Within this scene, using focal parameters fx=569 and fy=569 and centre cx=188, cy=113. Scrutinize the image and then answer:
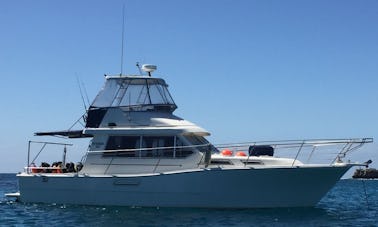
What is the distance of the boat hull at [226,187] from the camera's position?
19406 millimetres

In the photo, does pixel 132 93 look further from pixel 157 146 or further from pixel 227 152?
pixel 227 152

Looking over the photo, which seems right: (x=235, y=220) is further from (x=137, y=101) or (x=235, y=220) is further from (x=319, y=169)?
(x=137, y=101)

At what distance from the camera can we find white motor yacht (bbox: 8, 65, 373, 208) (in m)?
19.6

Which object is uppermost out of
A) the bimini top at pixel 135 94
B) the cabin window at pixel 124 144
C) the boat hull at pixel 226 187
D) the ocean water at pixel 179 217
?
the bimini top at pixel 135 94

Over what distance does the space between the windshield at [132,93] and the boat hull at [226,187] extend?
311cm

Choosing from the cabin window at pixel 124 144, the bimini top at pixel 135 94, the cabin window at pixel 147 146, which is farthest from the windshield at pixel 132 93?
the cabin window at pixel 147 146

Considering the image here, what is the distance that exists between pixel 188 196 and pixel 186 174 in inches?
32.0

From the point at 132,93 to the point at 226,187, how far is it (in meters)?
5.58

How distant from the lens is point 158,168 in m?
20.9

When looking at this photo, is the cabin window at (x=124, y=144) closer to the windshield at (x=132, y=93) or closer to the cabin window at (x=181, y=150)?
the windshield at (x=132, y=93)

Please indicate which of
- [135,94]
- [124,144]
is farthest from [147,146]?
[135,94]

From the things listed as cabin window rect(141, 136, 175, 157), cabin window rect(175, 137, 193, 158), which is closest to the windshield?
cabin window rect(141, 136, 175, 157)

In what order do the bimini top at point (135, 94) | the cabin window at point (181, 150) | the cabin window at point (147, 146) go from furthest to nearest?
the bimini top at point (135, 94) → the cabin window at point (147, 146) → the cabin window at point (181, 150)

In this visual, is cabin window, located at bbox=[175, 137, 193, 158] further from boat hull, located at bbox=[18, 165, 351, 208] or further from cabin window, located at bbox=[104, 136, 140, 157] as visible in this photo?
cabin window, located at bbox=[104, 136, 140, 157]
